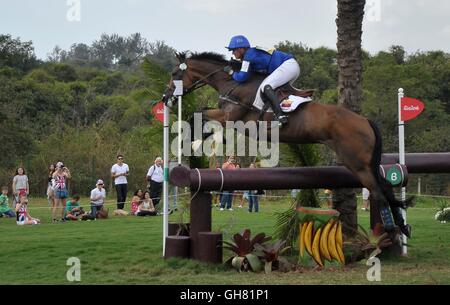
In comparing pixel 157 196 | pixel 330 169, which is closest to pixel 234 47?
pixel 330 169

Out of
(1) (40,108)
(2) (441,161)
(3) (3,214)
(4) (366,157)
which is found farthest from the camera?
(1) (40,108)

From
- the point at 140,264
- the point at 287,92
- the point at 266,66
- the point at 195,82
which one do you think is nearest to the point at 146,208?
the point at 195,82

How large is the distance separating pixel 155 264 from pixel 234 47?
2889 mm

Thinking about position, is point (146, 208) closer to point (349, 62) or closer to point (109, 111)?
point (349, 62)

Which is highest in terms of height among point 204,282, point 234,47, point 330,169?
point 234,47

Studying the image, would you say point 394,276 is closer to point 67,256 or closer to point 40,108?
point 67,256

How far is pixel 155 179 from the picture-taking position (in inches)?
685

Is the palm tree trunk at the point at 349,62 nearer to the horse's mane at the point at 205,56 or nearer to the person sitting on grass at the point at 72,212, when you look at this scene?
the horse's mane at the point at 205,56

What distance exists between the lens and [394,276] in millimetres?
7586

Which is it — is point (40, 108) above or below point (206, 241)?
above

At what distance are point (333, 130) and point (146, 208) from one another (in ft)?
32.3

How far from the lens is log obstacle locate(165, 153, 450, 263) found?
8.18 meters

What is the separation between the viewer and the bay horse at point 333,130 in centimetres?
814

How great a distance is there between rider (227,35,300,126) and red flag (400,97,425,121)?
1878 mm
